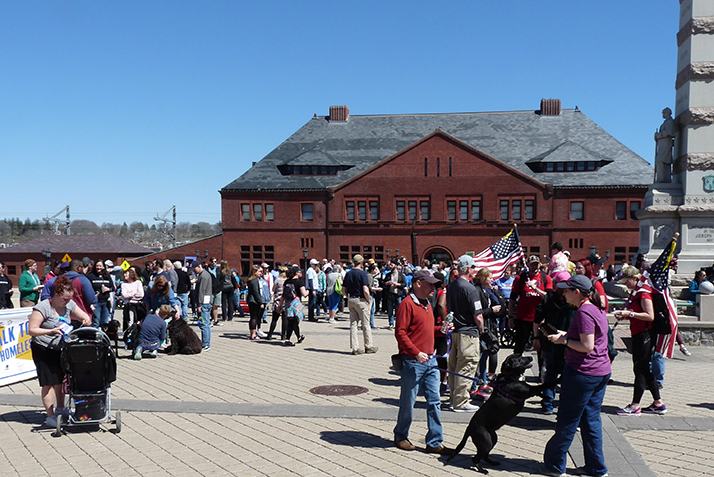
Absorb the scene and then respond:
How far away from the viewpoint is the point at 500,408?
19.9ft

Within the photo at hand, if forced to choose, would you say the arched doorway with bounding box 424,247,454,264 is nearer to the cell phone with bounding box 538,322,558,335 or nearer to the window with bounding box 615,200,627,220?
the window with bounding box 615,200,627,220

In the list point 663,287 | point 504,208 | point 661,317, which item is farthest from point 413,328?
point 504,208

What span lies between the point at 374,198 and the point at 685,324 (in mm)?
36597

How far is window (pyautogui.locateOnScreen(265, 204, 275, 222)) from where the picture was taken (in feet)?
169

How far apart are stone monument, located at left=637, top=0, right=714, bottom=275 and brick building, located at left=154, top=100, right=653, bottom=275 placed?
28708 mm

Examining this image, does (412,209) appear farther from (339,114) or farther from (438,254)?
(339,114)

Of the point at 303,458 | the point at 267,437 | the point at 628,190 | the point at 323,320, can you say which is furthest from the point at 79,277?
the point at 628,190

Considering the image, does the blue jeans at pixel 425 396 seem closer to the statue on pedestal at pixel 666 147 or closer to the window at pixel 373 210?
the statue on pedestal at pixel 666 147

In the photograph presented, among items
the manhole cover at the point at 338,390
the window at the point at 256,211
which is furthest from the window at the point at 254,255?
the manhole cover at the point at 338,390

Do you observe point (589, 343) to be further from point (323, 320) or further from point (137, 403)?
point (323, 320)

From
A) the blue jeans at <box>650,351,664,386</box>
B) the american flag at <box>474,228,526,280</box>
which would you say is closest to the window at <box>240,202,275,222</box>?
the american flag at <box>474,228,526,280</box>

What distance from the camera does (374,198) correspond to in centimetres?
4981

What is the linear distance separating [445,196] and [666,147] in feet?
103

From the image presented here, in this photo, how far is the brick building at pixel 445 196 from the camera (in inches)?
1865
